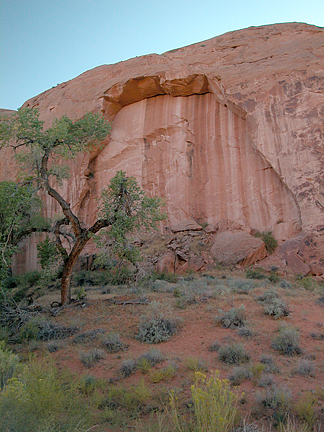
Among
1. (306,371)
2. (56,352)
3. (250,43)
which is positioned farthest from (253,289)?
(250,43)

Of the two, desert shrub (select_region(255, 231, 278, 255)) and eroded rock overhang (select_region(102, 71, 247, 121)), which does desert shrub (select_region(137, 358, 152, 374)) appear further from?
eroded rock overhang (select_region(102, 71, 247, 121))

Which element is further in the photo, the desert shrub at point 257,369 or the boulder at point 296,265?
the boulder at point 296,265

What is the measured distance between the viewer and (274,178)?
15250 millimetres

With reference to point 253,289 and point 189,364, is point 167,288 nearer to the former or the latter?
point 253,289

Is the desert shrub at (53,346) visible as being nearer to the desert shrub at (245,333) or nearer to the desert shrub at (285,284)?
the desert shrub at (245,333)

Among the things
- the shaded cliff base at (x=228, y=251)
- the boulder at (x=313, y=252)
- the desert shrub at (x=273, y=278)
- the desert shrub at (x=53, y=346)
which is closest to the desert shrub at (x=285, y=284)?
the desert shrub at (x=273, y=278)

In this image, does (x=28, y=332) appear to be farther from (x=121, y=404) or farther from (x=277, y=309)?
(x=277, y=309)

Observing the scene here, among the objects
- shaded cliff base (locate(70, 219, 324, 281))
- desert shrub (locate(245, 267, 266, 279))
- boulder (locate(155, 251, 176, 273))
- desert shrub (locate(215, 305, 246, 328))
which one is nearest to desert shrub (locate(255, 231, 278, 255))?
shaded cliff base (locate(70, 219, 324, 281))

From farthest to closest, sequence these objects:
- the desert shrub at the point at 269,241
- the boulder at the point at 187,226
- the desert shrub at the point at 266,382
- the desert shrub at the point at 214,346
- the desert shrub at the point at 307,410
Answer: the boulder at the point at 187,226 → the desert shrub at the point at 269,241 → the desert shrub at the point at 214,346 → the desert shrub at the point at 266,382 → the desert shrub at the point at 307,410

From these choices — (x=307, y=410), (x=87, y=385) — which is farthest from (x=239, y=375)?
(x=87, y=385)

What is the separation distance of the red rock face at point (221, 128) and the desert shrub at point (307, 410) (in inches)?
383

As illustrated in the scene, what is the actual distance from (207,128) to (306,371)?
49.5 feet

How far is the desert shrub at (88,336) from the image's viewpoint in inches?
253

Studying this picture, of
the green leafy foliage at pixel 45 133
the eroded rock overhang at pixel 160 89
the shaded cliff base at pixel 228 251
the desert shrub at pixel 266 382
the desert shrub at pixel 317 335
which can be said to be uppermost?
the eroded rock overhang at pixel 160 89
